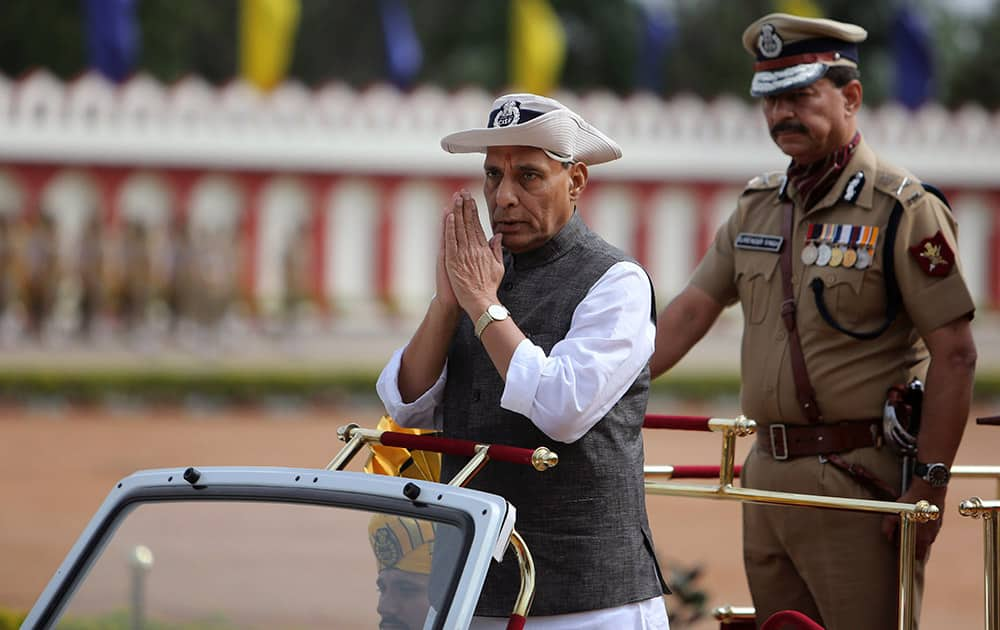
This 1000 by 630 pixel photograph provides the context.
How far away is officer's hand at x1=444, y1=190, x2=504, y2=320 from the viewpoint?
7.81 feet

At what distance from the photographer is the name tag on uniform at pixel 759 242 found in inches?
131

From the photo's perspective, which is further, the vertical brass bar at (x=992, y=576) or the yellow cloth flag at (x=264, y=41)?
the yellow cloth flag at (x=264, y=41)

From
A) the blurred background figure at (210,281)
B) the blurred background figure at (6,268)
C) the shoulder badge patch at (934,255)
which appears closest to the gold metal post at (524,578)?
the shoulder badge patch at (934,255)

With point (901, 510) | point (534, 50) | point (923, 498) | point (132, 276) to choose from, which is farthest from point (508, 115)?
point (534, 50)

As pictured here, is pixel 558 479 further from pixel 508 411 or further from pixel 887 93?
pixel 887 93

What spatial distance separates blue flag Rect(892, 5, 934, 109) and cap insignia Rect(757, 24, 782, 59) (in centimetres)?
2093

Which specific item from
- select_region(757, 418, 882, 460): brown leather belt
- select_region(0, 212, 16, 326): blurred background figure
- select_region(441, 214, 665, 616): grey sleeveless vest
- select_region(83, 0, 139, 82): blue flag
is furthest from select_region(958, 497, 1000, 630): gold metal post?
select_region(83, 0, 139, 82): blue flag

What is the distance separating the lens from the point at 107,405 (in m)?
15.6

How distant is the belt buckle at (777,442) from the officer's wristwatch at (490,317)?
1128 mm

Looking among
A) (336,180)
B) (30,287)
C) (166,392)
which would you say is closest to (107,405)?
(166,392)

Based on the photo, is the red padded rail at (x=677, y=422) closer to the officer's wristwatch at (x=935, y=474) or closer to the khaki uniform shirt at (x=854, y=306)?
the khaki uniform shirt at (x=854, y=306)

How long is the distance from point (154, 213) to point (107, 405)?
4.94 meters

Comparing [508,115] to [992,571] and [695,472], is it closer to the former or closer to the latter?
[695,472]

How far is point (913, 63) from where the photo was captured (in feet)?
76.7
